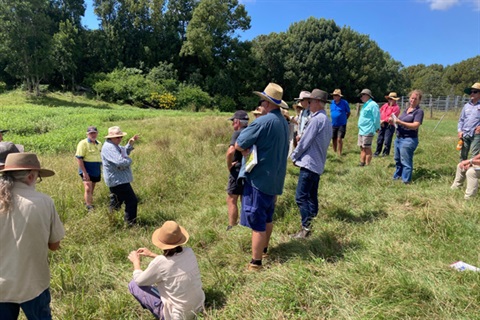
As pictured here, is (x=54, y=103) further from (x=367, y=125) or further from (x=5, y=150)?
(x=5, y=150)

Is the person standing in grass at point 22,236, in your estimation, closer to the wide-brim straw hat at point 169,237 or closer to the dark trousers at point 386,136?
the wide-brim straw hat at point 169,237

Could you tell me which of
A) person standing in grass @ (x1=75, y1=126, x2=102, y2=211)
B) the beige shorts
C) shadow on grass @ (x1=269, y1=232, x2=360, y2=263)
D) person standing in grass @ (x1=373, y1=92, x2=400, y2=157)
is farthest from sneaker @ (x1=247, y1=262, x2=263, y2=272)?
person standing in grass @ (x1=373, y1=92, x2=400, y2=157)

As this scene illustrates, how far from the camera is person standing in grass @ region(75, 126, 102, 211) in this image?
5.56 metres

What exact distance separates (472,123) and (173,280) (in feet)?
19.3

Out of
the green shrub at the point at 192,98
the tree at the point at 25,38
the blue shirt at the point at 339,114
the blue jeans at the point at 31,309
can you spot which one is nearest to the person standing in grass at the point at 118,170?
the blue jeans at the point at 31,309

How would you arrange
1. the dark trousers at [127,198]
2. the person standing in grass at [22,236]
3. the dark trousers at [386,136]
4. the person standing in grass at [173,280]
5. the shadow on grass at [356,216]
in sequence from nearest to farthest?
the person standing in grass at [22,236] → the person standing in grass at [173,280] → the shadow on grass at [356,216] → the dark trousers at [127,198] → the dark trousers at [386,136]

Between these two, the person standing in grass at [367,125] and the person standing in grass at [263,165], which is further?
the person standing in grass at [367,125]

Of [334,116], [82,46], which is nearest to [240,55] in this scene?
[82,46]

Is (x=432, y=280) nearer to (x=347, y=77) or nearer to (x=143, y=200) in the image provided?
(x=143, y=200)

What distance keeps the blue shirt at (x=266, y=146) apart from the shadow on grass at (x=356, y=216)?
1.68 meters

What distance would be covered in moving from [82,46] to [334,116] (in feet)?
127

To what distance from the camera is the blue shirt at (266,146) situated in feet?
10.5

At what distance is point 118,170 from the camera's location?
4766mm

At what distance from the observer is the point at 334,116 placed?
8.16 m
